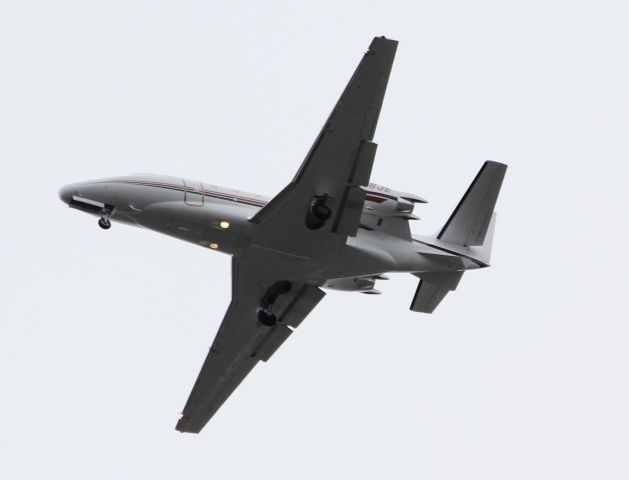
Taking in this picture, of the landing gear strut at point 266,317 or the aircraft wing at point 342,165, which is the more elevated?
the aircraft wing at point 342,165

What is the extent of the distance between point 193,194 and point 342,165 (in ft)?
17.8

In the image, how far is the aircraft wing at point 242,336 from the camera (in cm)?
4291

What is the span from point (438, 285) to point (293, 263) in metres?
6.26

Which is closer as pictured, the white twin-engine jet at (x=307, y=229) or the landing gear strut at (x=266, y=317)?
the white twin-engine jet at (x=307, y=229)

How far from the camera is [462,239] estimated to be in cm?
4416

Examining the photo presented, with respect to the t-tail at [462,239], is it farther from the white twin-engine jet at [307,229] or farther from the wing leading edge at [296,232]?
the wing leading edge at [296,232]

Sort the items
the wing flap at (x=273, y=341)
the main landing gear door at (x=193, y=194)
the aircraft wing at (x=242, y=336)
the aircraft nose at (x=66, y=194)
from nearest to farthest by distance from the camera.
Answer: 1. the aircraft nose at (x=66, y=194)
2. the main landing gear door at (x=193, y=194)
3. the aircraft wing at (x=242, y=336)
4. the wing flap at (x=273, y=341)

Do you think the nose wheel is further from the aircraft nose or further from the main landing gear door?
the main landing gear door

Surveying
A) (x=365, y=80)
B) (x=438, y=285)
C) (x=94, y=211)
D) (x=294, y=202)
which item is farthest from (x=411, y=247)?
(x=94, y=211)

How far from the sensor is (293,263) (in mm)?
41406

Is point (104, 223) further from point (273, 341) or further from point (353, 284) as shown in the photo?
point (353, 284)

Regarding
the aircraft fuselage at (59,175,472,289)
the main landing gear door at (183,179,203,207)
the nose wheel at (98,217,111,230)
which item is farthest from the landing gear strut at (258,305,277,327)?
the nose wheel at (98,217,111,230)

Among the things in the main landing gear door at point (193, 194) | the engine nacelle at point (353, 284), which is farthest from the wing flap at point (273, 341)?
the main landing gear door at point (193, 194)

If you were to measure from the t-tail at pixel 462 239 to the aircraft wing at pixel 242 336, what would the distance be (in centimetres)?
415
